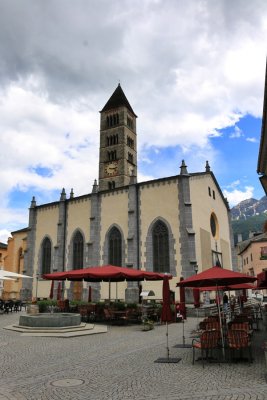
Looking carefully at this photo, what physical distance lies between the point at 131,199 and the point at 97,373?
964 inches

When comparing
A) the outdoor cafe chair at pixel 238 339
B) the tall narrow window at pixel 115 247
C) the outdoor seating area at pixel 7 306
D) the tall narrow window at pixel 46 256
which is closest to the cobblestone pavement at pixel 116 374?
the outdoor cafe chair at pixel 238 339

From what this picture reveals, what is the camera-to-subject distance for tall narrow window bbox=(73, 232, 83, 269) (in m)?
35.2

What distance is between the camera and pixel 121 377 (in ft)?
26.0

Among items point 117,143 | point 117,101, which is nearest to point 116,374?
point 117,143

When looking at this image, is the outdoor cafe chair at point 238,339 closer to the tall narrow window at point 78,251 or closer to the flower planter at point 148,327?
the flower planter at point 148,327

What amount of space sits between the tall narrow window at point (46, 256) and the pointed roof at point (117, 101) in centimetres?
3162

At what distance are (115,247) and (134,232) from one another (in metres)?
2.84

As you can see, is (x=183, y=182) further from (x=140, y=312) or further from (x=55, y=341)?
(x=55, y=341)

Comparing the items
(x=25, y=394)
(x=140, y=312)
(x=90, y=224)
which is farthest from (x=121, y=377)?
(x=90, y=224)

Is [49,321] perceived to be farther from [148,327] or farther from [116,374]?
[116,374]

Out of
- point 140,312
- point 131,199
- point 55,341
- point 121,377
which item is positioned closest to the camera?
point 121,377

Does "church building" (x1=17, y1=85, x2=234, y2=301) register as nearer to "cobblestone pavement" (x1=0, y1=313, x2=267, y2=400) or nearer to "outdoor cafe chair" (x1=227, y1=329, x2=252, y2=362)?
"cobblestone pavement" (x1=0, y1=313, x2=267, y2=400)

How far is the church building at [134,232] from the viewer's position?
2962 centimetres

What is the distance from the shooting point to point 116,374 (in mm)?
8234
